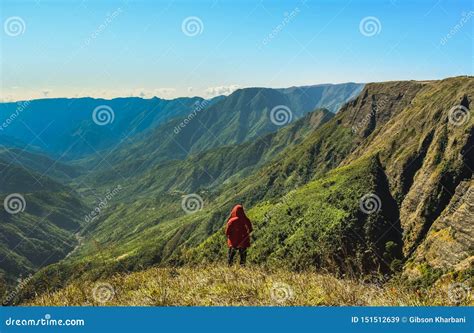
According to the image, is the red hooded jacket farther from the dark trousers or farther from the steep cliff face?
the steep cliff face

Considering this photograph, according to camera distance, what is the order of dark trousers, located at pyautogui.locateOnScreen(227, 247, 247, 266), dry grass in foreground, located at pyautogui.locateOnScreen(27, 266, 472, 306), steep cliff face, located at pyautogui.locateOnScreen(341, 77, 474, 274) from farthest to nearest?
steep cliff face, located at pyautogui.locateOnScreen(341, 77, 474, 274) → dark trousers, located at pyautogui.locateOnScreen(227, 247, 247, 266) → dry grass in foreground, located at pyautogui.locateOnScreen(27, 266, 472, 306)

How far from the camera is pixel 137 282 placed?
10.7 metres

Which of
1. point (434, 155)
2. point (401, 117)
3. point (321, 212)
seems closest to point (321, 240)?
point (321, 212)

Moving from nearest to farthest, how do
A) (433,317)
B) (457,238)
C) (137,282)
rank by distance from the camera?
(433,317)
(137,282)
(457,238)

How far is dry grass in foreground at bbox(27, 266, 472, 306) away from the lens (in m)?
7.33

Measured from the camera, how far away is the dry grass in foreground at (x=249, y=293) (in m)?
7.33

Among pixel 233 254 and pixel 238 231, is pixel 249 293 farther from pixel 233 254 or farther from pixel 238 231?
pixel 233 254

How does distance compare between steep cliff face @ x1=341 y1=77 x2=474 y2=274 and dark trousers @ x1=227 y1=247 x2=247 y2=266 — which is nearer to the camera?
dark trousers @ x1=227 y1=247 x2=247 y2=266

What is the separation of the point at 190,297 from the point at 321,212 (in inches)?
5540

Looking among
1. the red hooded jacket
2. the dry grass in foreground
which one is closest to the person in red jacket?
the red hooded jacket

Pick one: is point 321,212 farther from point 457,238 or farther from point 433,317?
point 433,317

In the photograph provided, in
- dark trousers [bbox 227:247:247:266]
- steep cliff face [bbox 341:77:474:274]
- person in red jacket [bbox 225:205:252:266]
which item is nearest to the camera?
dark trousers [bbox 227:247:247:266]

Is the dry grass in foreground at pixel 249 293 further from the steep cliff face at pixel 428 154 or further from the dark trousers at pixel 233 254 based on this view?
the steep cliff face at pixel 428 154

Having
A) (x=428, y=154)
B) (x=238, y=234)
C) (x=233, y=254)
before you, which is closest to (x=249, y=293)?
(x=238, y=234)
